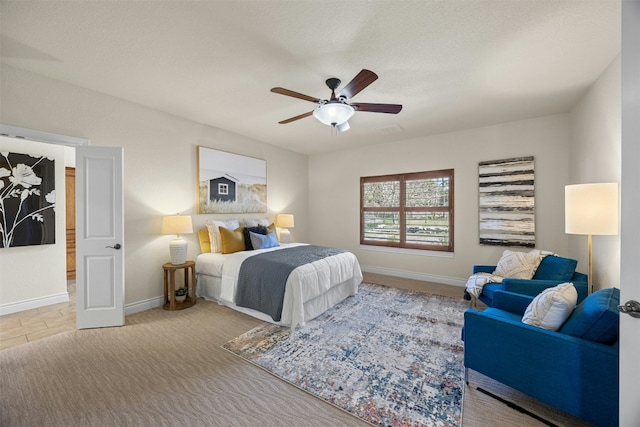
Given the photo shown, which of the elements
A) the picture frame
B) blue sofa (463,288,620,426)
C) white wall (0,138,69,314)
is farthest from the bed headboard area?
blue sofa (463,288,620,426)

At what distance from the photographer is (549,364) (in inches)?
58.6

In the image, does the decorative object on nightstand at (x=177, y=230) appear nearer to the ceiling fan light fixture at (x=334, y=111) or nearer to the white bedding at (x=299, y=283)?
the white bedding at (x=299, y=283)

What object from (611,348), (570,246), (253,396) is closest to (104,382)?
(253,396)

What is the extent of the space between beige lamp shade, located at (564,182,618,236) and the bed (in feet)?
8.03

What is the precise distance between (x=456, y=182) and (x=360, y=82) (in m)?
3.12

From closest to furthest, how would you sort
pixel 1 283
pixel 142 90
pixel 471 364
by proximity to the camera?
pixel 471 364
pixel 142 90
pixel 1 283

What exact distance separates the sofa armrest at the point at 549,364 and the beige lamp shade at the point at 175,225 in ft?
11.0

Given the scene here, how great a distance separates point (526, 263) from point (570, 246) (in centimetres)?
115

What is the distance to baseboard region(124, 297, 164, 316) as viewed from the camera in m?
3.20

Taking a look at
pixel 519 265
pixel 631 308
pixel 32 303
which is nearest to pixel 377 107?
pixel 631 308

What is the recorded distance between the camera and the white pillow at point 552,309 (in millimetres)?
1580

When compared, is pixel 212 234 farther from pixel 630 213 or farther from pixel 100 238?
pixel 630 213

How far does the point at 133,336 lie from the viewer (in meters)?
2.67

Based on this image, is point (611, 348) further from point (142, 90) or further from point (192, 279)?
point (142, 90)
